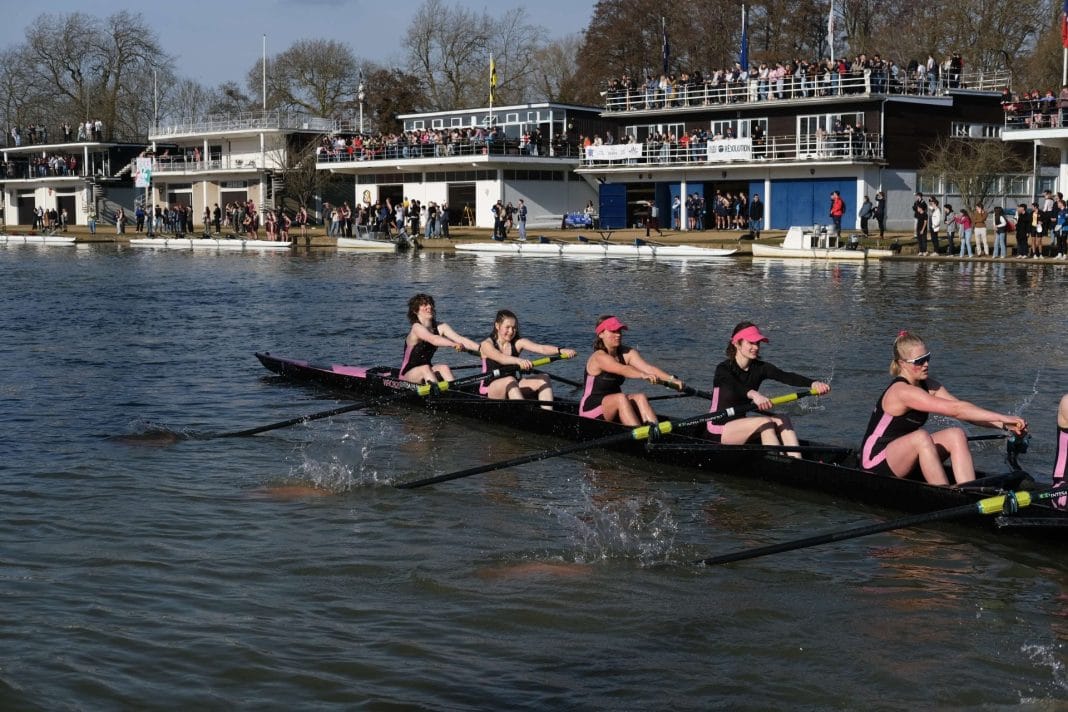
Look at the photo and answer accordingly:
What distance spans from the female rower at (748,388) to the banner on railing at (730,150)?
3873 cm

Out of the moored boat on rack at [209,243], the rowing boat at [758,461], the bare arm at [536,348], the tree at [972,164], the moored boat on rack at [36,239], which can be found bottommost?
the rowing boat at [758,461]

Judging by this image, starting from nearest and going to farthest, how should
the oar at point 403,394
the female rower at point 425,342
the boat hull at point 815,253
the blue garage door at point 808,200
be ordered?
1. the oar at point 403,394
2. the female rower at point 425,342
3. the boat hull at point 815,253
4. the blue garage door at point 808,200

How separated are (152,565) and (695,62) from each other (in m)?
65.3

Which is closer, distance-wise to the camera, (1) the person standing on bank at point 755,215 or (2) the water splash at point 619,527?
(2) the water splash at point 619,527

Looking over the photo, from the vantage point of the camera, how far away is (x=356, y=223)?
56812 millimetres

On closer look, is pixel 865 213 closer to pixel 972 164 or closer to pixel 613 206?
pixel 972 164

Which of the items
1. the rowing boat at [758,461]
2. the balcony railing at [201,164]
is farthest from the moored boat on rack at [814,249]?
the balcony railing at [201,164]

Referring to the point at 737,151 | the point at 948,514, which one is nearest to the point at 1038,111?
the point at 737,151

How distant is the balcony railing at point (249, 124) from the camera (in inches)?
2896

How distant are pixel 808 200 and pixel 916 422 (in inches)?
1572

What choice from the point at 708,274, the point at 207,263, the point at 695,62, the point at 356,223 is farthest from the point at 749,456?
the point at 695,62

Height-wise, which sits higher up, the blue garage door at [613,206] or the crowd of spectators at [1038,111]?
the crowd of spectators at [1038,111]

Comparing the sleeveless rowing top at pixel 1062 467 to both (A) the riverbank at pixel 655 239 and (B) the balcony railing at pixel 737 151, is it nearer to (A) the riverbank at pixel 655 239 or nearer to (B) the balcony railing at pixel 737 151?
(A) the riverbank at pixel 655 239

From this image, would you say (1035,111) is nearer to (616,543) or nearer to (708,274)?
(708,274)
